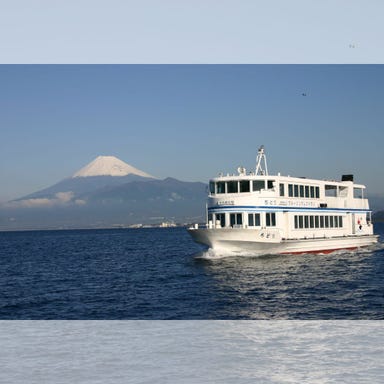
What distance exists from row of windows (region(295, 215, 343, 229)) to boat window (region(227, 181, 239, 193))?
13.7 ft

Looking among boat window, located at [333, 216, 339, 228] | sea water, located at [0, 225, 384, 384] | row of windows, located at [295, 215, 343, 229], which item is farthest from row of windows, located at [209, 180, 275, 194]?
boat window, located at [333, 216, 339, 228]

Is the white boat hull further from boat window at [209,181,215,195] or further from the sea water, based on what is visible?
the sea water

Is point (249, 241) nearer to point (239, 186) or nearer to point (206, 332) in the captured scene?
point (239, 186)

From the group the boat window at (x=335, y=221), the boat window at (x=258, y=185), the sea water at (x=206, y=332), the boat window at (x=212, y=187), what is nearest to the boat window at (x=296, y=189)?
the boat window at (x=258, y=185)

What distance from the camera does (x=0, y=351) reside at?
29.5 feet

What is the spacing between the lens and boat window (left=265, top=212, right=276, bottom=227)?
30.2 meters

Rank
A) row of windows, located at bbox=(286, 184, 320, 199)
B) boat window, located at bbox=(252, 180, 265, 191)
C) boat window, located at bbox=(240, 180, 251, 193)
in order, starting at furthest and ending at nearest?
1. row of windows, located at bbox=(286, 184, 320, 199)
2. boat window, located at bbox=(252, 180, 265, 191)
3. boat window, located at bbox=(240, 180, 251, 193)

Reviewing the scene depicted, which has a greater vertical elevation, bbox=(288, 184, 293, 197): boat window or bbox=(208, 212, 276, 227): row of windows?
bbox=(288, 184, 293, 197): boat window

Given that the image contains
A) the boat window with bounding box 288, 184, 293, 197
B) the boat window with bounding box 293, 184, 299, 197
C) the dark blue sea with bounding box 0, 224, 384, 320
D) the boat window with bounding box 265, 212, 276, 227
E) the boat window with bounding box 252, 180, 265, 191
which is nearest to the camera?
the dark blue sea with bounding box 0, 224, 384, 320

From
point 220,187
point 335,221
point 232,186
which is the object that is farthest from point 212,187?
point 335,221

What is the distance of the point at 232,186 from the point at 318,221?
22.7 feet

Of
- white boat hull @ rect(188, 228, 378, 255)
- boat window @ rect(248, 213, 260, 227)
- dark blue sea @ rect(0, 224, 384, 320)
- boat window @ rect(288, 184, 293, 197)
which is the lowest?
dark blue sea @ rect(0, 224, 384, 320)

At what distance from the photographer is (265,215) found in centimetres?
3002

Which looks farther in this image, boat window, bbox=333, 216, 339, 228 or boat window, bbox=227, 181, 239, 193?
boat window, bbox=333, 216, 339, 228
